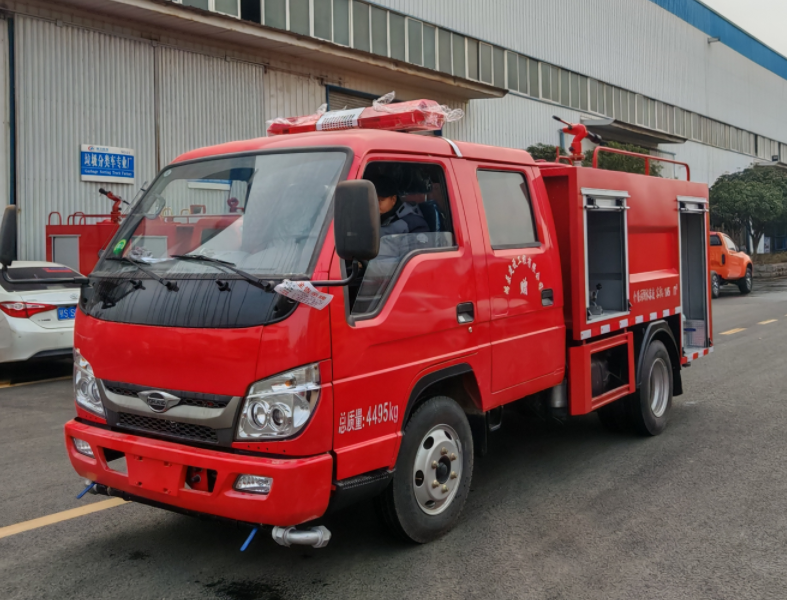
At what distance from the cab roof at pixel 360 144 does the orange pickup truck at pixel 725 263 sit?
2002cm

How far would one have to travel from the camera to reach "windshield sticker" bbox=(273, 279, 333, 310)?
3449 millimetres

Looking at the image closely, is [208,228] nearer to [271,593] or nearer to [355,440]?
[355,440]

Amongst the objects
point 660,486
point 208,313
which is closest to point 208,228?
point 208,313

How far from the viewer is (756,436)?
21.8 ft

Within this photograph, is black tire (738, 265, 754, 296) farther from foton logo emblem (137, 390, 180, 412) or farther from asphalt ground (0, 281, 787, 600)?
foton logo emblem (137, 390, 180, 412)

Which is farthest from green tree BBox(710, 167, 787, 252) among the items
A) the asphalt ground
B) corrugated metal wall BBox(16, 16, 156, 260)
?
the asphalt ground

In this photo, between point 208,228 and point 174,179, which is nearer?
point 208,228

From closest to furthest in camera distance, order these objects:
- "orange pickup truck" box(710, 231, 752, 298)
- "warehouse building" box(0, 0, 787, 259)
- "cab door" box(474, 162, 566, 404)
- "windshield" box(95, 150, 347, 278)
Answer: "windshield" box(95, 150, 347, 278)
"cab door" box(474, 162, 566, 404)
"warehouse building" box(0, 0, 787, 259)
"orange pickup truck" box(710, 231, 752, 298)

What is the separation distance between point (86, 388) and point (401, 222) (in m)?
1.84

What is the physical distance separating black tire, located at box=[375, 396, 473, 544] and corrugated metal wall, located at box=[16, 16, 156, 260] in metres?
12.9

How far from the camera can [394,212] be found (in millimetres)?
4184

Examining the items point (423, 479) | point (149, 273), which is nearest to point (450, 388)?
point (423, 479)

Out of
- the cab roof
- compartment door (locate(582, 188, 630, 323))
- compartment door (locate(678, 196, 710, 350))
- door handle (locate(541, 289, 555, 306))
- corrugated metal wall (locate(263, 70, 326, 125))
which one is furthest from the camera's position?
corrugated metal wall (locate(263, 70, 326, 125))

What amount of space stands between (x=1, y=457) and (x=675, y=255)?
584 centimetres
